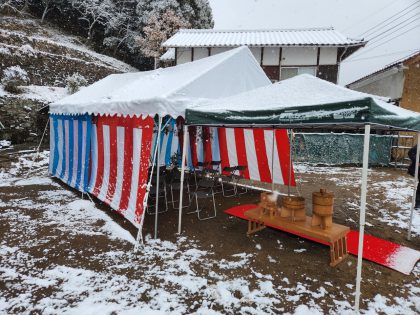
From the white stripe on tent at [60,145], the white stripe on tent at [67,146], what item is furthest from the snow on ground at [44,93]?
the white stripe on tent at [67,146]

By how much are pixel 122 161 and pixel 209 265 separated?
2627 mm

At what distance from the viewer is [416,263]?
3922mm

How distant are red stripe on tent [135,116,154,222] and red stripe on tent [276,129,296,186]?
3632 millimetres

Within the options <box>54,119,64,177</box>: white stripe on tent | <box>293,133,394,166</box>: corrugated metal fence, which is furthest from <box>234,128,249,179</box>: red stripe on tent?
<box>293,133,394,166</box>: corrugated metal fence

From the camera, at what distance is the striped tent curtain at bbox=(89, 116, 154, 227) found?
14.9 feet

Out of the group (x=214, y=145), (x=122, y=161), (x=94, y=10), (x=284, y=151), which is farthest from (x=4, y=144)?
(x=94, y=10)

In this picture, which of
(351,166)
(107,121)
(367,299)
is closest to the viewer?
(367,299)

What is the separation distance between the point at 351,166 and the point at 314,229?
32.6ft

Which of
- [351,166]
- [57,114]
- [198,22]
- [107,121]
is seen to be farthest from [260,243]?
[198,22]

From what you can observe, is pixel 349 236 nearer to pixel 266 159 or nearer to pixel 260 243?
pixel 260 243

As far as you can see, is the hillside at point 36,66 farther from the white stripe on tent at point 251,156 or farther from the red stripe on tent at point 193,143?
the white stripe on tent at point 251,156

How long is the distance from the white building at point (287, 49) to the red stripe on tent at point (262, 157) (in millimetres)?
8699

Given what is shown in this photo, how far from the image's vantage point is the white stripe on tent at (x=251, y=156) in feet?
25.0

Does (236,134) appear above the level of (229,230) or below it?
above
